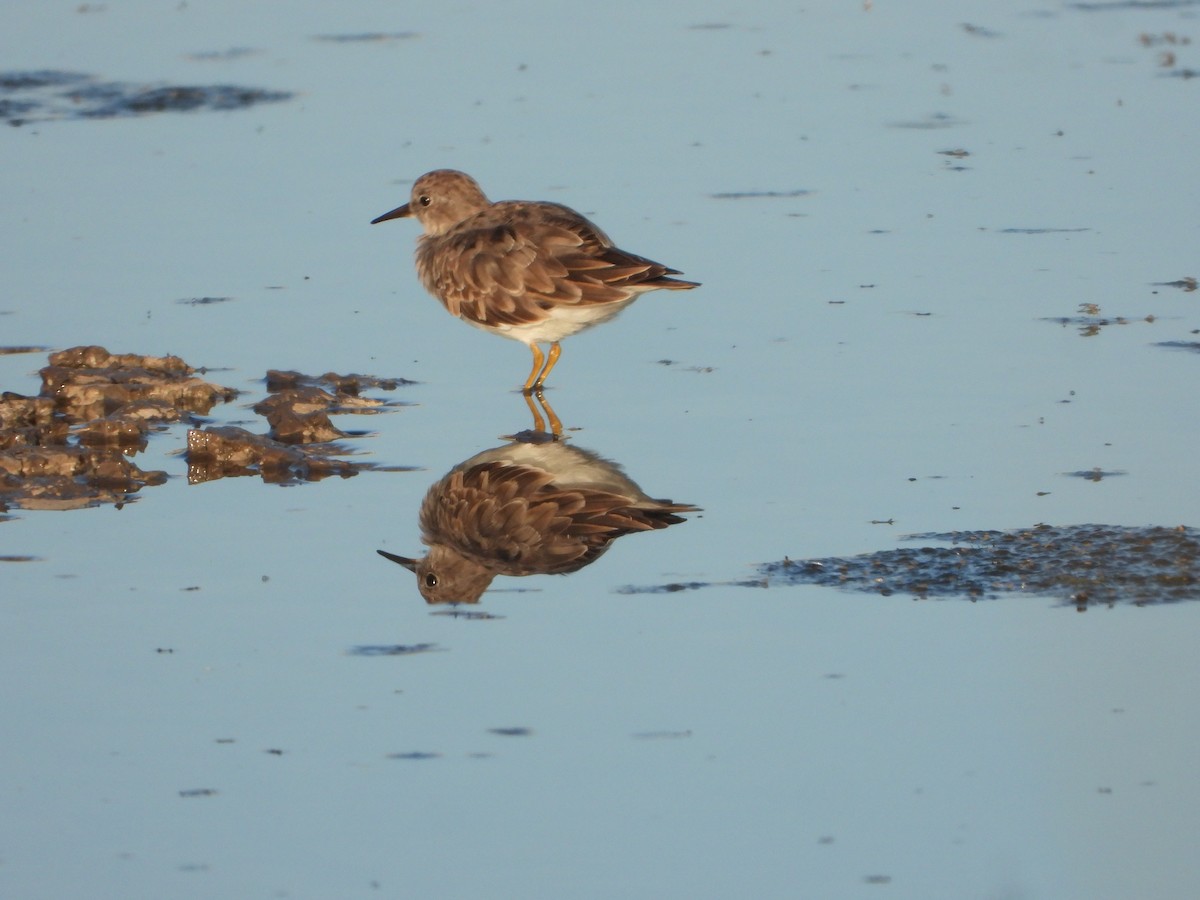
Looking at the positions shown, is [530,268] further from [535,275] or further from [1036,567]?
[1036,567]

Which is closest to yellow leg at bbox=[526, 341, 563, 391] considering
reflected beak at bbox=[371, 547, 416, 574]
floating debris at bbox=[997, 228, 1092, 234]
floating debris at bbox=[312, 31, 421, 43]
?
reflected beak at bbox=[371, 547, 416, 574]

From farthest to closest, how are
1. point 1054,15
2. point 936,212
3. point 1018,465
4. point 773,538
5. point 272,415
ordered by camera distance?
point 1054,15, point 936,212, point 272,415, point 1018,465, point 773,538

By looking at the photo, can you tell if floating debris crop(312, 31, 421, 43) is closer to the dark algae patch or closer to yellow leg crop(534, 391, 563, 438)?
yellow leg crop(534, 391, 563, 438)

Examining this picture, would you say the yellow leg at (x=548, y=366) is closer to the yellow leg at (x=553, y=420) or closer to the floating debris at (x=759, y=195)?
the yellow leg at (x=553, y=420)

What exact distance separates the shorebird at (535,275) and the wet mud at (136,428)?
626 mm

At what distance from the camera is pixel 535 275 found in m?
9.95

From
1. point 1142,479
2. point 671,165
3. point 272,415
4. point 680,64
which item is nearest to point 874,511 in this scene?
point 1142,479

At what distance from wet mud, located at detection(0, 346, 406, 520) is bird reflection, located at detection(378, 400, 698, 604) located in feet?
2.38

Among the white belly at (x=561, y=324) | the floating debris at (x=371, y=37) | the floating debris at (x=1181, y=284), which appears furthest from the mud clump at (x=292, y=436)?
the floating debris at (x=371, y=37)

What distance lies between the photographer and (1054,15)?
58.0 feet

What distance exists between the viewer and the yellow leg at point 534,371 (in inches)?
398

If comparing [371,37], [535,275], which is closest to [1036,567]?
[535,275]

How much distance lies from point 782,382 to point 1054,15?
30.5 feet

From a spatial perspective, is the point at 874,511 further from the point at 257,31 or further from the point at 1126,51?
the point at 257,31
